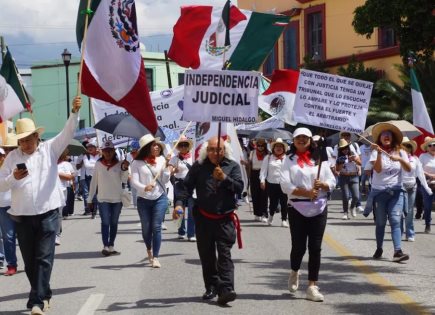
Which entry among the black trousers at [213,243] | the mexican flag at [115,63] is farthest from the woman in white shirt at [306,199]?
the mexican flag at [115,63]

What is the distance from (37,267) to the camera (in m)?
8.50

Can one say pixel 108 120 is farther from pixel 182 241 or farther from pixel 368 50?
pixel 368 50

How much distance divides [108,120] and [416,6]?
33.6 feet

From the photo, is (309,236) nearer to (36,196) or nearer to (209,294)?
(209,294)

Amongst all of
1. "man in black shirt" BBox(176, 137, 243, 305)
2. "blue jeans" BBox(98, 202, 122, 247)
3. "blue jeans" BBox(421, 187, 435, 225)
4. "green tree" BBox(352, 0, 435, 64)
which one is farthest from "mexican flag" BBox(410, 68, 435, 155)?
"green tree" BBox(352, 0, 435, 64)

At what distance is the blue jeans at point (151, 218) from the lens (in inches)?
468

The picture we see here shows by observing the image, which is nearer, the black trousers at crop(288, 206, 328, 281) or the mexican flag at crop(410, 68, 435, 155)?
the black trousers at crop(288, 206, 328, 281)

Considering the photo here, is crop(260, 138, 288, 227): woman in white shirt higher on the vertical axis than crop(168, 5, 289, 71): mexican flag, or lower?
lower

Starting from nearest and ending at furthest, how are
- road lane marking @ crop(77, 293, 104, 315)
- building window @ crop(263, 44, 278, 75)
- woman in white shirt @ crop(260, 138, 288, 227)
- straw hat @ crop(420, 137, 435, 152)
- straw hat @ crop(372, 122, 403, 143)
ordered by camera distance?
road lane marking @ crop(77, 293, 104, 315) < straw hat @ crop(372, 122, 403, 143) < straw hat @ crop(420, 137, 435, 152) < woman in white shirt @ crop(260, 138, 288, 227) < building window @ crop(263, 44, 278, 75)

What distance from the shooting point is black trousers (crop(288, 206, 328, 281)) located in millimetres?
9180

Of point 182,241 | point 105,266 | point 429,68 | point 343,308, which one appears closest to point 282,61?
point 429,68

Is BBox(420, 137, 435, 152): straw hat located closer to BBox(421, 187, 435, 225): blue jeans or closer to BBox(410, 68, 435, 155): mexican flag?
BBox(421, 187, 435, 225): blue jeans

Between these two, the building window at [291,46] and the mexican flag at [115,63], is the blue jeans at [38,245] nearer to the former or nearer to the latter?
the mexican flag at [115,63]

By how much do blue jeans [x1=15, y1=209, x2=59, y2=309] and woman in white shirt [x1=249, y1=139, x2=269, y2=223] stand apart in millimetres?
10500
